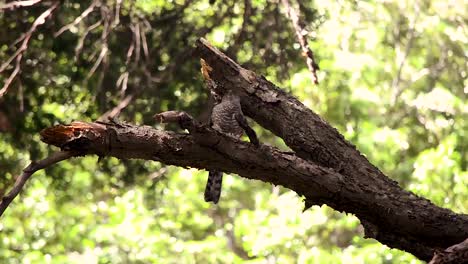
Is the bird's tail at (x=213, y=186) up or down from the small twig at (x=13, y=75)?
down

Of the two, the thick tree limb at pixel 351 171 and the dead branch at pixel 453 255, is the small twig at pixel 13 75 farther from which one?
the dead branch at pixel 453 255

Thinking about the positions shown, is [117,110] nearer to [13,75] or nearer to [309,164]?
[13,75]

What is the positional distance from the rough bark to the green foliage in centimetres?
211

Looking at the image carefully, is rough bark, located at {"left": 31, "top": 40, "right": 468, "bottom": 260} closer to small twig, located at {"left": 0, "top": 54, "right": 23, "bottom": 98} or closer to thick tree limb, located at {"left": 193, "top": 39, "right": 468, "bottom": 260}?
thick tree limb, located at {"left": 193, "top": 39, "right": 468, "bottom": 260}

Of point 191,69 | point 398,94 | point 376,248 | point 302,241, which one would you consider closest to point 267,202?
point 302,241

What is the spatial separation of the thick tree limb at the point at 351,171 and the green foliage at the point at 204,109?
2100 mm

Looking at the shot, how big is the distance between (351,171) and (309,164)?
33 centimetres

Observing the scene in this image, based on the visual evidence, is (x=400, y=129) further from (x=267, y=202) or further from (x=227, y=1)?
(x=227, y=1)

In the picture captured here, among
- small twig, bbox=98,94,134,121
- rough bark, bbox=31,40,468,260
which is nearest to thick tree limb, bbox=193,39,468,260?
rough bark, bbox=31,40,468,260

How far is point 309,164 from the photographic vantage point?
3.05 meters

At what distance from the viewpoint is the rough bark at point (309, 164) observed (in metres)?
2.76

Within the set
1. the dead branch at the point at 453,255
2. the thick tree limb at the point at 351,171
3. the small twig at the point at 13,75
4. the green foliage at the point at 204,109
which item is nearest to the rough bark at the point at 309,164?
the thick tree limb at the point at 351,171

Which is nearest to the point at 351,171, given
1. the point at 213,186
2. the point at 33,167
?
the point at 213,186

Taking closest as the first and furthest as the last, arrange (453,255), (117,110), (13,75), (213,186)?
(453,255) < (213,186) < (13,75) < (117,110)
